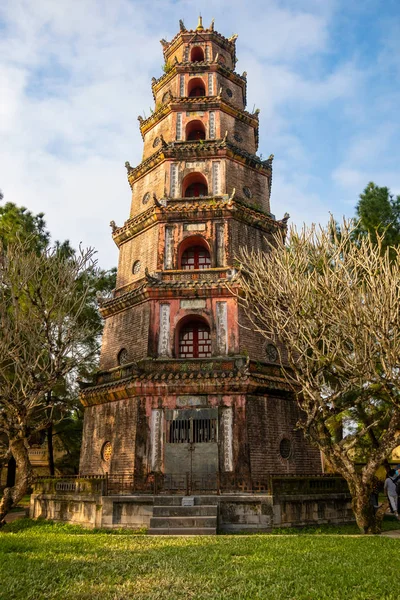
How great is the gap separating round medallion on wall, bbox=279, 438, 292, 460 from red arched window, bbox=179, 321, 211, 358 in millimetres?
3833

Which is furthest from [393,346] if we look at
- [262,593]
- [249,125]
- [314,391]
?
[249,125]

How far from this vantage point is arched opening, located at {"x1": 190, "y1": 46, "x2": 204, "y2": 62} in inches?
938

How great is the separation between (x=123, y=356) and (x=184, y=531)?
7.11 m

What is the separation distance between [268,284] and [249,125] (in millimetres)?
11093

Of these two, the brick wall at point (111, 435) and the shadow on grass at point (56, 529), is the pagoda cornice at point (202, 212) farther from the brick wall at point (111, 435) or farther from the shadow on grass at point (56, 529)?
the shadow on grass at point (56, 529)

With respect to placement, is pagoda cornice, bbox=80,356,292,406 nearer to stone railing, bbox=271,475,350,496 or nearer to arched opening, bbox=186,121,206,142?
stone railing, bbox=271,475,350,496

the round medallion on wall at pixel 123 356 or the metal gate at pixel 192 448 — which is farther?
the round medallion on wall at pixel 123 356

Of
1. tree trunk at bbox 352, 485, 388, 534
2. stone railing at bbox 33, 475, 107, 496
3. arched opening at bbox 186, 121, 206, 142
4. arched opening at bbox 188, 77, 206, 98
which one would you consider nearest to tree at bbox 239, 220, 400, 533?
tree trunk at bbox 352, 485, 388, 534

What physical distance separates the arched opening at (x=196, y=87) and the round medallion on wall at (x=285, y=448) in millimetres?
16022

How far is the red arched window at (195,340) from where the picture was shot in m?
17.3

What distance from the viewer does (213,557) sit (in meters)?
8.02

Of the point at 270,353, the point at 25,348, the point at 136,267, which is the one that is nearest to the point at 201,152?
the point at 136,267

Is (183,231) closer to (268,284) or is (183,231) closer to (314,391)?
(268,284)

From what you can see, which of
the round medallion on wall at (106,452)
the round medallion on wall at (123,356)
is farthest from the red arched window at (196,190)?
the round medallion on wall at (106,452)
